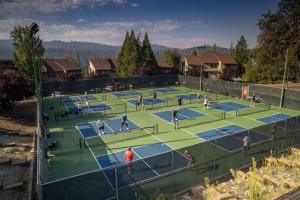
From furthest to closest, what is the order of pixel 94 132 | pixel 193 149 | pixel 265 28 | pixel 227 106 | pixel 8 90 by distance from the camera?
pixel 265 28, pixel 227 106, pixel 8 90, pixel 94 132, pixel 193 149

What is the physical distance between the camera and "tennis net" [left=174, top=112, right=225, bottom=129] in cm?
2400

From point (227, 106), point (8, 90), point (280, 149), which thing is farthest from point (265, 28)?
point (8, 90)

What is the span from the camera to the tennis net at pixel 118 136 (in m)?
19.7

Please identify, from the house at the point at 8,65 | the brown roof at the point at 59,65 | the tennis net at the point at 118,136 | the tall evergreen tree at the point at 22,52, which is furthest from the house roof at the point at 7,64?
the tennis net at the point at 118,136

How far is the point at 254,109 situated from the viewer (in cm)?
3077

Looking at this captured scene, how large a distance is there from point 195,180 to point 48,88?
35071 mm

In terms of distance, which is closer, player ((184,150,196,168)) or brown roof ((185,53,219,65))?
player ((184,150,196,168))

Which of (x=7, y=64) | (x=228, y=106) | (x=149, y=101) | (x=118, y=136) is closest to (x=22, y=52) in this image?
(x=7, y=64)

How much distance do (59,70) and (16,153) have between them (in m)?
47.6

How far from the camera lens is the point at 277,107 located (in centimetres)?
3275

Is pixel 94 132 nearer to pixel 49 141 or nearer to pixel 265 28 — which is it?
pixel 49 141

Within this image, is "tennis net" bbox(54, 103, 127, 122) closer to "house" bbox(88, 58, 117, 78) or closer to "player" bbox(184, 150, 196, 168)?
"player" bbox(184, 150, 196, 168)

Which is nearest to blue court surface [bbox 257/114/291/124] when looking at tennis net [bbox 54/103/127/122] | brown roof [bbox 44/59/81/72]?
tennis net [bbox 54/103/127/122]

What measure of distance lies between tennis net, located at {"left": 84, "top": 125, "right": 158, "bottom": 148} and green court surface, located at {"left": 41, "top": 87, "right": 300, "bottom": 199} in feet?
0.27
